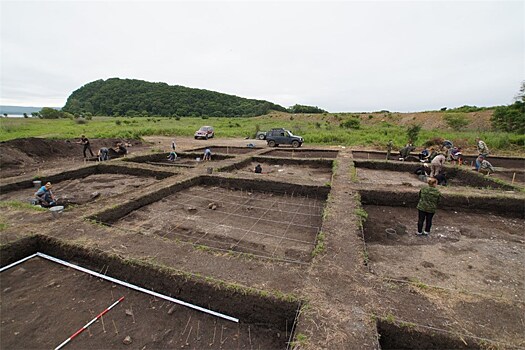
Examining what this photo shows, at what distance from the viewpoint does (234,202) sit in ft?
25.8

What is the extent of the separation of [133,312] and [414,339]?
3.46m

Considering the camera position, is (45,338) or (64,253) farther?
(64,253)

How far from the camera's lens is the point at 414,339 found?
9.07ft

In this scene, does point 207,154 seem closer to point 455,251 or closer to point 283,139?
point 283,139

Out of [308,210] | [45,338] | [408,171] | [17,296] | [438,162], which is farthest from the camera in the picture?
[408,171]

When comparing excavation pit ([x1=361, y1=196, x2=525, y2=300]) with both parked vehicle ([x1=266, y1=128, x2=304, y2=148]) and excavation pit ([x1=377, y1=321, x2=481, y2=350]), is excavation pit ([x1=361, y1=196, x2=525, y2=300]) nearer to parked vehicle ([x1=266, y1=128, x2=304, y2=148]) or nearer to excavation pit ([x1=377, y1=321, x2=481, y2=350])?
excavation pit ([x1=377, y1=321, x2=481, y2=350])

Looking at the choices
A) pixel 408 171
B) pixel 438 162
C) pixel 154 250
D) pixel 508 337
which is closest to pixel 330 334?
pixel 508 337

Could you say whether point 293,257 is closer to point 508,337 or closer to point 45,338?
point 508,337

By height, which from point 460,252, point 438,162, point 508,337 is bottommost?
point 460,252

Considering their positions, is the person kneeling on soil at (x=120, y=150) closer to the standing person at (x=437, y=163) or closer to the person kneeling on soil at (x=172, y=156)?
the person kneeling on soil at (x=172, y=156)

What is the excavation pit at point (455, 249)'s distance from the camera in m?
4.15

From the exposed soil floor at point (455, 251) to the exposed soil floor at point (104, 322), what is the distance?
272 cm

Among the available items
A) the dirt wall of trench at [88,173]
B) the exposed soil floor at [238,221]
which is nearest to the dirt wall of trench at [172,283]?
the exposed soil floor at [238,221]

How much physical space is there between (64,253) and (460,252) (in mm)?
7456
